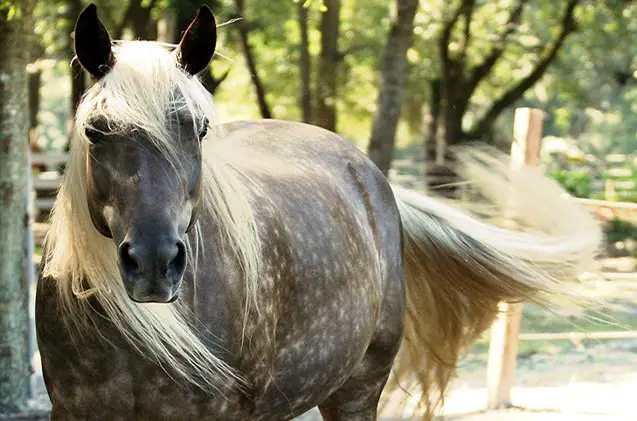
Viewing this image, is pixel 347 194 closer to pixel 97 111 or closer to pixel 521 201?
pixel 521 201

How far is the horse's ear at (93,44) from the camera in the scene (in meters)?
2.70

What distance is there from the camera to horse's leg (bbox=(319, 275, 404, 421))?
4.44 metres

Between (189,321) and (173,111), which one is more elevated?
(173,111)

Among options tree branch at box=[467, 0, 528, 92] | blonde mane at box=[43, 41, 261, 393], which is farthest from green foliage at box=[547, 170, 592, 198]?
blonde mane at box=[43, 41, 261, 393]

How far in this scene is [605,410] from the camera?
6.65m

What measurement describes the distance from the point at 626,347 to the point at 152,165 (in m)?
7.53

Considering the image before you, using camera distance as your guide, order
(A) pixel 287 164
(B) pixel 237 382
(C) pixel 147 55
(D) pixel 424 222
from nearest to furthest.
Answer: (C) pixel 147 55 → (B) pixel 237 382 → (A) pixel 287 164 → (D) pixel 424 222

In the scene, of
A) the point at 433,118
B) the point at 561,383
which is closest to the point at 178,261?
the point at 561,383

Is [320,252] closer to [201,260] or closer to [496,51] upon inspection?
[201,260]

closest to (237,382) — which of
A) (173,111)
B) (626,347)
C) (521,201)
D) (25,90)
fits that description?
(173,111)

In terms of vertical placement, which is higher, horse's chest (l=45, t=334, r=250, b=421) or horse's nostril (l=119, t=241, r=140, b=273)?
horse's nostril (l=119, t=241, r=140, b=273)

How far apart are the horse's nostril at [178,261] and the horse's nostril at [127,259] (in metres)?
0.09

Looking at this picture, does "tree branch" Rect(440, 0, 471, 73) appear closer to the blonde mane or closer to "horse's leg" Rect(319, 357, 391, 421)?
"horse's leg" Rect(319, 357, 391, 421)

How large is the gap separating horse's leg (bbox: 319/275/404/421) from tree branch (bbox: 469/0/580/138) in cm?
1597
